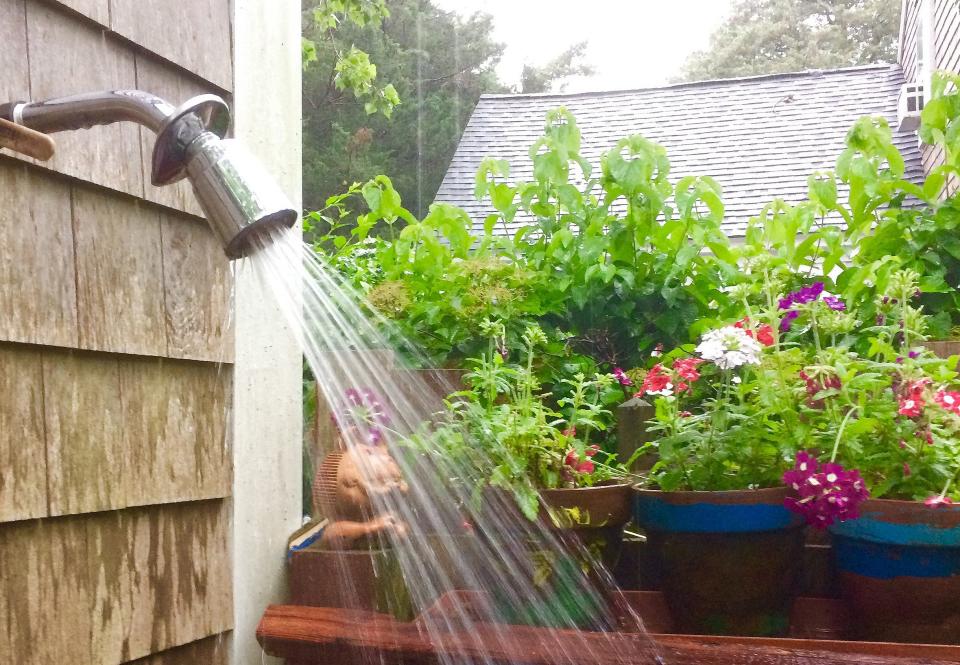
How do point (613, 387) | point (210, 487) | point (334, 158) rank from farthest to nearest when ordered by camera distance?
point (334, 158) < point (613, 387) < point (210, 487)

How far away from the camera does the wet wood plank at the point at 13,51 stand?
24.0 inches

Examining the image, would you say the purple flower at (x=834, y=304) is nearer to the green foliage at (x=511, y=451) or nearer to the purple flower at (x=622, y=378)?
the purple flower at (x=622, y=378)

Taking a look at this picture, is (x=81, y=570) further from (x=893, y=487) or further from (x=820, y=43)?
(x=820, y=43)

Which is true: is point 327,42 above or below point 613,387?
above

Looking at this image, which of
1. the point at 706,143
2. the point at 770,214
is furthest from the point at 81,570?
the point at 706,143

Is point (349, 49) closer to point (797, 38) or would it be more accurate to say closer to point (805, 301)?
point (805, 301)

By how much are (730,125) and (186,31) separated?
4.14m

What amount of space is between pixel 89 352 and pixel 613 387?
3.02 ft

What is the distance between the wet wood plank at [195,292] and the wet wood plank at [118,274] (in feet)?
0.05

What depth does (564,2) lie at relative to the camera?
6.26m

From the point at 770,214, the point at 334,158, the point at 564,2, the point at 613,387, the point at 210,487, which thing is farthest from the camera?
the point at 564,2

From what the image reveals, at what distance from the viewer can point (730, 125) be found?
4508 millimetres

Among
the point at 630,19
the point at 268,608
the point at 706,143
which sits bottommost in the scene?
the point at 268,608

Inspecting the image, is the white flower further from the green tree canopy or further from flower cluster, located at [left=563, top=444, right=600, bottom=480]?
the green tree canopy
